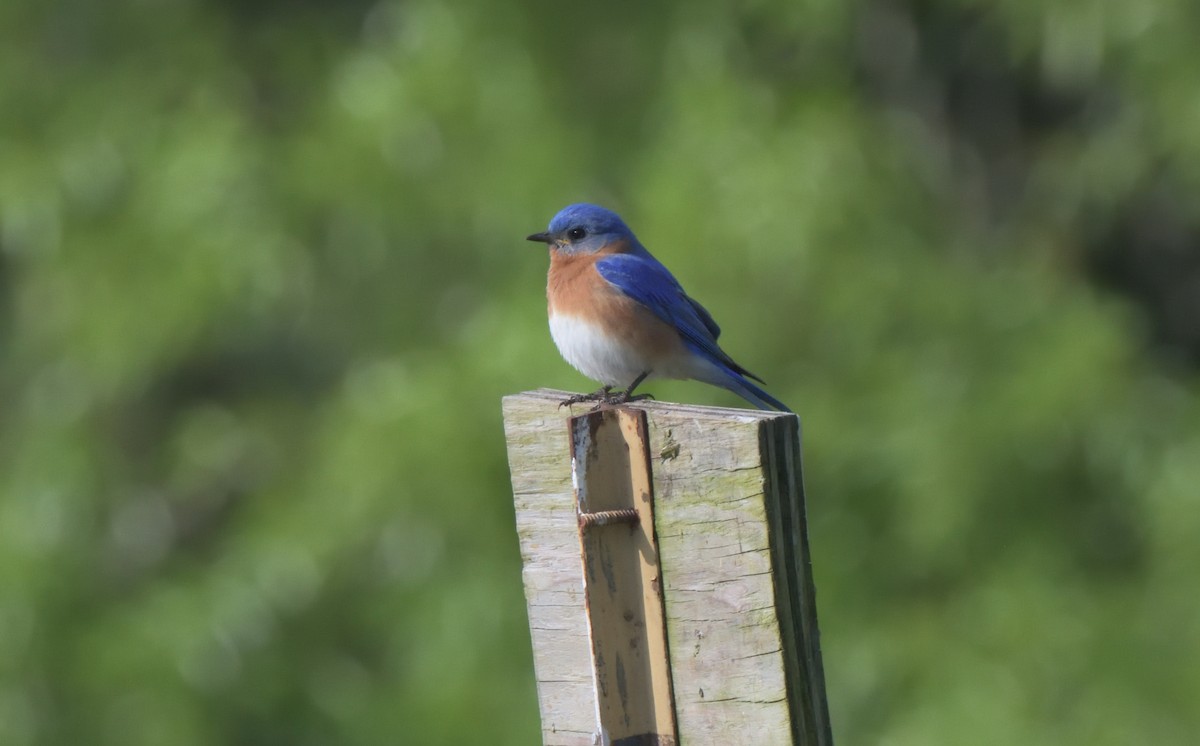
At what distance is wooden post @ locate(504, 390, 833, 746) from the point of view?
272 cm

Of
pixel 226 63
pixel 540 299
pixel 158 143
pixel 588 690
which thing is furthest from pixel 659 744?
pixel 226 63

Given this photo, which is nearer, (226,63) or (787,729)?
(787,729)

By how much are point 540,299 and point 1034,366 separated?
2.52 m

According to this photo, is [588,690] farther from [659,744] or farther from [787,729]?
[787,729]

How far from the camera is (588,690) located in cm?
300

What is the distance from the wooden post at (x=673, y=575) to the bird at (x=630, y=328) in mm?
1751

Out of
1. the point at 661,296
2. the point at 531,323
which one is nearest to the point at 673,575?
the point at 661,296

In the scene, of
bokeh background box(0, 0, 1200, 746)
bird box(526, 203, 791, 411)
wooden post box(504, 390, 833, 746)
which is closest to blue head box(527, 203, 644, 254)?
bird box(526, 203, 791, 411)

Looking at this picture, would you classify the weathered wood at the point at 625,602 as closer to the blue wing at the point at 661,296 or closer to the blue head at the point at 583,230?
the blue wing at the point at 661,296

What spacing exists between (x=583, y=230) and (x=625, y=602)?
263 centimetres

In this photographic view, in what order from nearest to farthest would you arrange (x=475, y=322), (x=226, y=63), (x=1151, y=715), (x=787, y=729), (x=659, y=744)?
(x=787, y=729)
(x=659, y=744)
(x=1151, y=715)
(x=475, y=322)
(x=226, y=63)

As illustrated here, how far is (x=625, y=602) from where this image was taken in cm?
293

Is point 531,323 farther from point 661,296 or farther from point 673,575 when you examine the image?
point 673,575

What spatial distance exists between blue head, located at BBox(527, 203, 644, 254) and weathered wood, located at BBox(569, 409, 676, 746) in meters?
2.50
